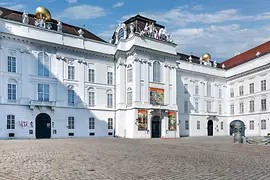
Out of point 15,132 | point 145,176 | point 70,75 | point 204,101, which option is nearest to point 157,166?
point 145,176

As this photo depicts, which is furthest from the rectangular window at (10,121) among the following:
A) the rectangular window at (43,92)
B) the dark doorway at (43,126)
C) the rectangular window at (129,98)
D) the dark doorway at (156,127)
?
the dark doorway at (156,127)

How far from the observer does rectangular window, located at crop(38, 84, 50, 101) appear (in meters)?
32.0

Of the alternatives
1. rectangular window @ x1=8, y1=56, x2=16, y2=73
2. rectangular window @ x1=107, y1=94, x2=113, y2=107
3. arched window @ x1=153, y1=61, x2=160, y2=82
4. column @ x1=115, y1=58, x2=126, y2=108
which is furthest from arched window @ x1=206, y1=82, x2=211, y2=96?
rectangular window @ x1=8, y1=56, x2=16, y2=73

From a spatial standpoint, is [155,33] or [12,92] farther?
[155,33]

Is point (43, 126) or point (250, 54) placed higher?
point (250, 54)

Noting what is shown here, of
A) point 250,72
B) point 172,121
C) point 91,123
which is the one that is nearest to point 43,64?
point 91,123

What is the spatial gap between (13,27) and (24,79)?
6.36 m

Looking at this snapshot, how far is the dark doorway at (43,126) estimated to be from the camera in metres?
31.5

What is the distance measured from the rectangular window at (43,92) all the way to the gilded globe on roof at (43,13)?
9558mm

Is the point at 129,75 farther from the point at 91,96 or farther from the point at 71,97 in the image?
the point at 71,97

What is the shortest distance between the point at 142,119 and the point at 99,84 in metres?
7.99

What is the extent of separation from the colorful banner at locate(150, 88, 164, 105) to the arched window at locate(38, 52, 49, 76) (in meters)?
14.4

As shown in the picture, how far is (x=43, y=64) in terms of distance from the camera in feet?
107

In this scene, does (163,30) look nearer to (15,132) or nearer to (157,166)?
(15,132)
